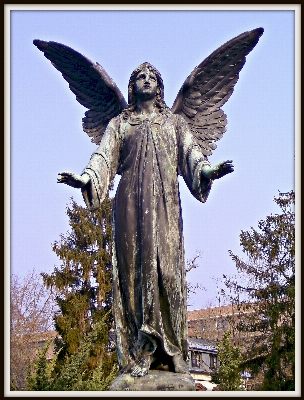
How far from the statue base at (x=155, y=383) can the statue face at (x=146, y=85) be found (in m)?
2.89

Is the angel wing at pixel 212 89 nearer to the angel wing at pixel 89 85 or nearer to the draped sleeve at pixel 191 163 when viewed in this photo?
the draped sleeve at pixel 191 163

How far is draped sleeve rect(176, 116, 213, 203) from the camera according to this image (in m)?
7.02

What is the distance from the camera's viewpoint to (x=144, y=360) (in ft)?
21.4

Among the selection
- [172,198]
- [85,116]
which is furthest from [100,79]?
[172,198]

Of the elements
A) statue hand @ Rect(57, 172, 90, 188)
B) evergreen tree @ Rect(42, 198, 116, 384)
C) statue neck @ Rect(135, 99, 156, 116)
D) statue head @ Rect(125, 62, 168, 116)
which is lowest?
evergreen tree @ Rect(42, 198, 116, 384)

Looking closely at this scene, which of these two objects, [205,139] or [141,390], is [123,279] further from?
[205,139]

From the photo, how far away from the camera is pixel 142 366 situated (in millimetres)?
6469

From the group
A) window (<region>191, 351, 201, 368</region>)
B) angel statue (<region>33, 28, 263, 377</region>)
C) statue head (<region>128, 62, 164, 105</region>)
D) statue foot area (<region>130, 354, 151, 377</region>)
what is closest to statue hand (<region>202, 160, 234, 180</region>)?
angel statue (<region>33, 28, 263, 377</region>)

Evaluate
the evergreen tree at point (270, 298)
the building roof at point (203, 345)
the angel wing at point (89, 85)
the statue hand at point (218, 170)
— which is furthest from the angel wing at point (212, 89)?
the building roof at point (203, 345)

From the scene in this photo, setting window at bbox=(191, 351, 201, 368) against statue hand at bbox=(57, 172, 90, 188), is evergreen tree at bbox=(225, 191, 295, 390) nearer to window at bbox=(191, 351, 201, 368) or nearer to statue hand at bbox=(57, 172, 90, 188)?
window at bbox=(191, 351, 201, 368)

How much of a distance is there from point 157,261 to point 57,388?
16.9ft

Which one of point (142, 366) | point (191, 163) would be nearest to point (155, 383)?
point (142, 366)

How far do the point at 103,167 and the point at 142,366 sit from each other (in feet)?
6.63

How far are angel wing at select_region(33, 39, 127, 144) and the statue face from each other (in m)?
0.49
